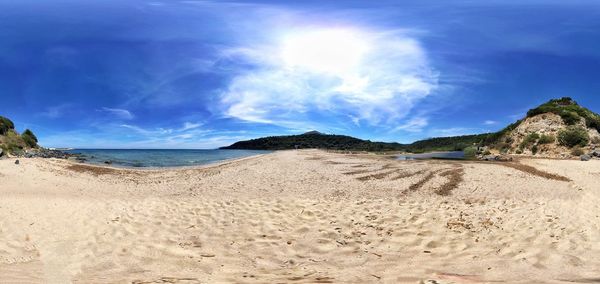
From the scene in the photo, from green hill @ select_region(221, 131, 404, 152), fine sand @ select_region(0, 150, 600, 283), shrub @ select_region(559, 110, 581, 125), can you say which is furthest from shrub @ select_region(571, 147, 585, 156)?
green hill @ select_region(221, 131, 404, 152)

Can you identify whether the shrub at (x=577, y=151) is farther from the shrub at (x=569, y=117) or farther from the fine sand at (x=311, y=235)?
the fine sand at (x=311, y=235)

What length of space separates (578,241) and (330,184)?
1121 centimetres

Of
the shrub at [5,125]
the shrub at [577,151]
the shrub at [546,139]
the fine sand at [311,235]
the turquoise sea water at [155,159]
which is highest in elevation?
the shrub at [5,125]

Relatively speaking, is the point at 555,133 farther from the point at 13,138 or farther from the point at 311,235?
the point at 13,138

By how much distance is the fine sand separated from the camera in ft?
21.2

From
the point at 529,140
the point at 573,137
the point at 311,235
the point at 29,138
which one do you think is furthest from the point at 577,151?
the point at 29,138

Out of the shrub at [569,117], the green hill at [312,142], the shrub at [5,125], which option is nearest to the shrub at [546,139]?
the shrub at [569,117]

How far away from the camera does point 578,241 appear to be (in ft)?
26.9

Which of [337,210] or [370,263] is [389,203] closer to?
[337,210]

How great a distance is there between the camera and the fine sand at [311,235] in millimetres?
6465

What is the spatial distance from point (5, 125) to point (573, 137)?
86787 millimetres

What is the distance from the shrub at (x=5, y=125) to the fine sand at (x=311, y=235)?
178 feet

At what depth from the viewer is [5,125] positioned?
192 feet

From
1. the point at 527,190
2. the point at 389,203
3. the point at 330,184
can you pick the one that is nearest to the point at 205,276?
the point at 389,203
